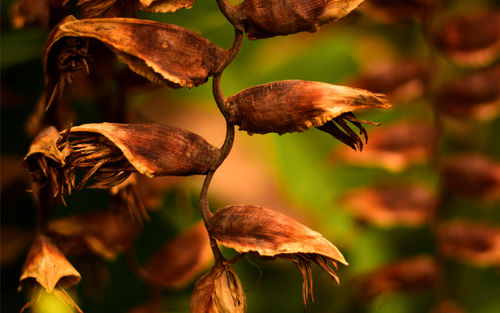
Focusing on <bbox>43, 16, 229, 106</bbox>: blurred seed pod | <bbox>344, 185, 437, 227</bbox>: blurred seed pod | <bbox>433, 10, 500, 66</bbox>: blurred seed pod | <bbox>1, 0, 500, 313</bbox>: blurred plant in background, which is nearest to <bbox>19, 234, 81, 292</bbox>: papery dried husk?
<bbox>1, 0, 500, 313</bbox>: blurred plant in background

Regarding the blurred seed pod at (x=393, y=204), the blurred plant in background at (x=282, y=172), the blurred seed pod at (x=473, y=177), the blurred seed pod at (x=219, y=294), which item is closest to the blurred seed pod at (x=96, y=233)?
the blurred plant in background at (x=282, y=172)

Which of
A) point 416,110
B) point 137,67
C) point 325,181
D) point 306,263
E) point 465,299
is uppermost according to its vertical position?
point 137,67

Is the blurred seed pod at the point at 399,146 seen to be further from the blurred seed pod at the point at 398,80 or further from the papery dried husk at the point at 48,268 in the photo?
the papery dried husk at the point at 48,268

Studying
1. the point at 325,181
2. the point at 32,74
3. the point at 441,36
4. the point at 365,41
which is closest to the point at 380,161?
the point at 441,36

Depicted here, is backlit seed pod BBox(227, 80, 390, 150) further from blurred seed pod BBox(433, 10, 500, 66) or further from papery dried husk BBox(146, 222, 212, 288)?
blurred seed pod BBox(433, 10, 500, 66)

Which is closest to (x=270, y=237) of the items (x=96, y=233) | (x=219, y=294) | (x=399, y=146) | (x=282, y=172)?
(x=219, y=294)

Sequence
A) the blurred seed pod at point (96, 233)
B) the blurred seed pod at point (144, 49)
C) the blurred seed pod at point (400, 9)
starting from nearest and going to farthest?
the blurred seed pod at point (144, 49)
the blurred seed pod at point (96, 233)
the blurred seed pod at point (400, 9)

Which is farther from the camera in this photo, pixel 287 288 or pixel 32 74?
pixel 287 288

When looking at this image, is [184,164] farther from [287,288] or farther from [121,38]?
[287,288]
